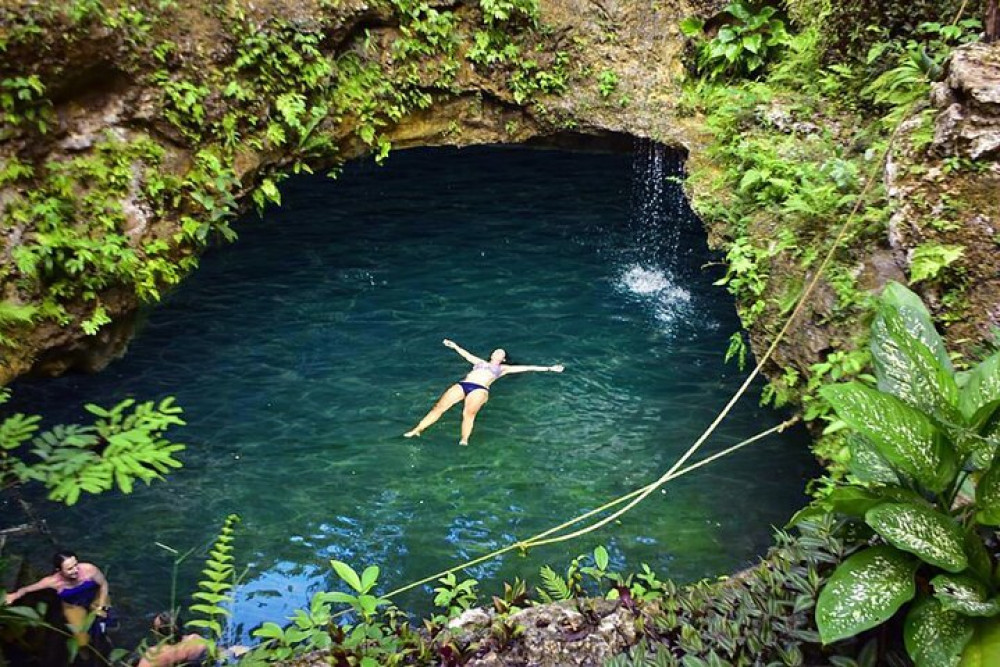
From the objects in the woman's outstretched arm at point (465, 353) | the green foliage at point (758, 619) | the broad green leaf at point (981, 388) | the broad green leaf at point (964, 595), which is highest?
the broad green leaf at point (981, 388)

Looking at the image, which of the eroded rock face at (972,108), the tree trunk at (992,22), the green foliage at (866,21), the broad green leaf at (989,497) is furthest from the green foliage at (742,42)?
the broad green leaf at (989,497)

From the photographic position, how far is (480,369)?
846 centimetres

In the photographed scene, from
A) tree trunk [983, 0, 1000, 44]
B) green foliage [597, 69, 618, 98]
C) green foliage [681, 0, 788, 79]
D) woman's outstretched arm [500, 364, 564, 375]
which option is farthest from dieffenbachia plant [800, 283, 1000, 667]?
green foliage [597, 69, 618, 98]

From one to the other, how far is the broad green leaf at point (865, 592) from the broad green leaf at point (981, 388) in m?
0.67

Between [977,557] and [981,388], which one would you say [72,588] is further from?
[981,388]

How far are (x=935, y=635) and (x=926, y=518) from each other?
0.41 m

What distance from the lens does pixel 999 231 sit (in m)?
5.00

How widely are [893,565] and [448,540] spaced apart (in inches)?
182

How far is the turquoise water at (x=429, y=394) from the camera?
6652 mm

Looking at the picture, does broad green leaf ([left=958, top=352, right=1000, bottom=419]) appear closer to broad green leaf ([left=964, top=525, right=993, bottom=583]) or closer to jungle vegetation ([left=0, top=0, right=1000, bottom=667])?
jungle vegetation ([left=0, top=0, right=1000, bottom=667])

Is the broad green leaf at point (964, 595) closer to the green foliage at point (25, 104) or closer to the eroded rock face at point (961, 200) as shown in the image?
the eroded rock face at point (961, 200)

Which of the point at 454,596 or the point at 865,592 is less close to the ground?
the point at 865,592

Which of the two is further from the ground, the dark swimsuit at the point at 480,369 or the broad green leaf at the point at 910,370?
the broad green leaf at the point at 910,370

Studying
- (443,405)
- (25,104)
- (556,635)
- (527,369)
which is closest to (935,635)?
(556,635)
